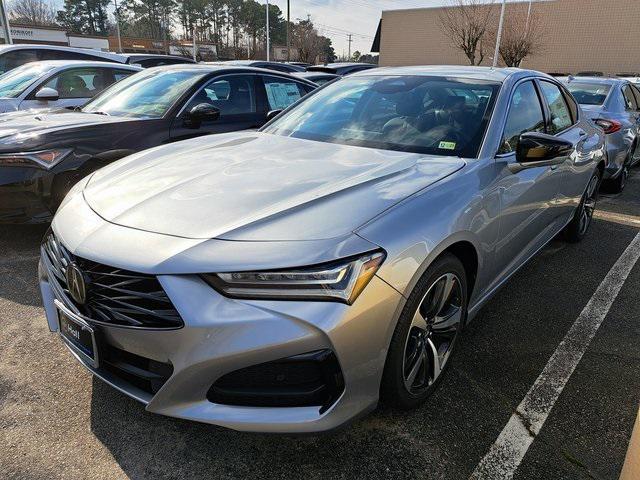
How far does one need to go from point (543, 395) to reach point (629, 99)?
7048mm

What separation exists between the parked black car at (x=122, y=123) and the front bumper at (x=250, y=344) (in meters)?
2.40

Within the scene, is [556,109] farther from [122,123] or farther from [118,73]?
[118,73]

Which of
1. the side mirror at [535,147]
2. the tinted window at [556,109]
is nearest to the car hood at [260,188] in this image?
the side mirror at [535,147]

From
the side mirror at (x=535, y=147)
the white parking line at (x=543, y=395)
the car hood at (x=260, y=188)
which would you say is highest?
the side mirror at (x=535, y=147)

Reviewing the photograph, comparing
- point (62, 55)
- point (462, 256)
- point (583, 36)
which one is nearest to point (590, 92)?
point (462, 256)

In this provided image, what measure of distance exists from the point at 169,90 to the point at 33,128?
51.1 inches

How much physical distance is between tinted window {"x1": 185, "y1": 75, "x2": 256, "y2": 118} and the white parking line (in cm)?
368

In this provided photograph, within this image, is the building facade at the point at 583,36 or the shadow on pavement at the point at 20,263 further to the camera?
the building facade at the point at 583,36

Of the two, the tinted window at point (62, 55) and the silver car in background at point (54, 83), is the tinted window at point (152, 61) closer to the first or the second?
the tinted window at point (62, 55)

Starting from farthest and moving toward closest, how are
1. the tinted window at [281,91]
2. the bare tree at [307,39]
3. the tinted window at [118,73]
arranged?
the bare tree at [307,39] → the tinted window at [118,73] → the tinted window at [281,91]

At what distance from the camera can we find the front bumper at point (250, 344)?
5.27 ft

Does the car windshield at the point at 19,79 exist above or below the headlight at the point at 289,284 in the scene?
above

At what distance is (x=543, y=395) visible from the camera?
2412 mm

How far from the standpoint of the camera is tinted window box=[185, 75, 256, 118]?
4.72m
